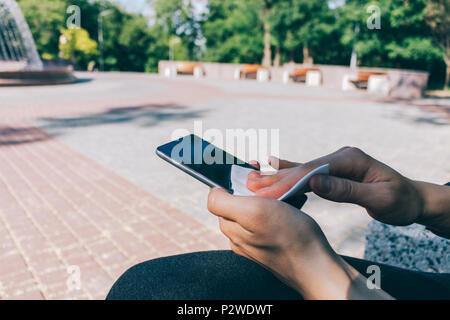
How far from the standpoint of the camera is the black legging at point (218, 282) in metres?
1.06

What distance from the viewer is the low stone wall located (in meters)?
18.7

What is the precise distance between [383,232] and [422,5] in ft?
82.1

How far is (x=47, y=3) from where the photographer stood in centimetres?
4072

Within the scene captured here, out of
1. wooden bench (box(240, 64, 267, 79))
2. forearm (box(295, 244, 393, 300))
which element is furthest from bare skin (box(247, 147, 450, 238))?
wooden bench (box(240, 64, 267, 79))

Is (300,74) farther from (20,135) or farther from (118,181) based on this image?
(118,181)

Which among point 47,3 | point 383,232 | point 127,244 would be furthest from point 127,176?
point 47,3

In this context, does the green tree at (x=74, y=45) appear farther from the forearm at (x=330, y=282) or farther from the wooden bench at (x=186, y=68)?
the forearm at (x=330, y=282)

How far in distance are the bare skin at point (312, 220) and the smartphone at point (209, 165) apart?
50 millimetres

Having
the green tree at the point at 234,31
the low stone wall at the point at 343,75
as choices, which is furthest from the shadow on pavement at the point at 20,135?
the green tree at the point at 234,31

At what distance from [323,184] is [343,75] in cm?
2375

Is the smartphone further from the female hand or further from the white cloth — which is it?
the female hand

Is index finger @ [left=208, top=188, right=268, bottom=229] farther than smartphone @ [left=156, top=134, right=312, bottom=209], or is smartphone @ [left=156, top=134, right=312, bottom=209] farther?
smartphone @ [left=156, top=134, right=312, bottom=209]

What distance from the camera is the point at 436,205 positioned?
4.38 feet
